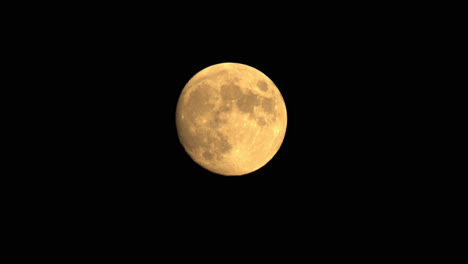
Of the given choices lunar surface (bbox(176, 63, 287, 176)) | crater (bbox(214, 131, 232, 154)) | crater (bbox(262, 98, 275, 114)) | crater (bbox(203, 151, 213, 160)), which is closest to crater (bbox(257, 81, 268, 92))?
lunar surface (bbox(176, 63, 287, 176))

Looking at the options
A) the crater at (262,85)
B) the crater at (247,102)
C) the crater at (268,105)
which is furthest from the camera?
the crater at (262,85)

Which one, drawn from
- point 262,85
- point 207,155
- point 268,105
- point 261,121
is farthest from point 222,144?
point 262,85

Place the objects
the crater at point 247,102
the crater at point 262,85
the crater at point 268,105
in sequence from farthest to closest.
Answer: the crater at point 262,85 → the crater at point 268,105 → the crater at point 247,102

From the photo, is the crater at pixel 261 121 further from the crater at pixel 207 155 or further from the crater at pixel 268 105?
the crater at pixel 207 155

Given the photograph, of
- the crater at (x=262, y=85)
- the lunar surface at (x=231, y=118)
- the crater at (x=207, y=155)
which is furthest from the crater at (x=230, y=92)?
the crater at (x=207, y=155)

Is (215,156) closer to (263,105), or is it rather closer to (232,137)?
(232,137)

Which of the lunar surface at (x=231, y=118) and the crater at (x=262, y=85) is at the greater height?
the crater at (x=262, y=85)

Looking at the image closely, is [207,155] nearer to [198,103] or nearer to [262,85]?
[198,103]

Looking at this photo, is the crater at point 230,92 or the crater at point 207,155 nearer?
the crater at point 230,92
